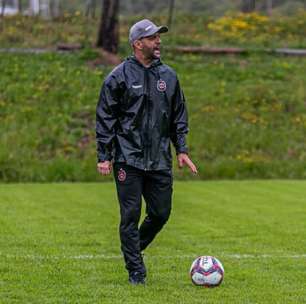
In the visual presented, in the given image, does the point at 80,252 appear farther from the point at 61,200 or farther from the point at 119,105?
the point at 61,200

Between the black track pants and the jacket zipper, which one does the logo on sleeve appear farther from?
the black track pants

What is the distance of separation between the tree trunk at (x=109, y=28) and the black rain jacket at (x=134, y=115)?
22.2m

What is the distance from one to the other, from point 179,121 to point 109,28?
73.6 ft

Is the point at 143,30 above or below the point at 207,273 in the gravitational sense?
above

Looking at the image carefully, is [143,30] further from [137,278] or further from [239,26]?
[239,26]

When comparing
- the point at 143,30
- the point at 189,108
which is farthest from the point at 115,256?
the point at 189,108

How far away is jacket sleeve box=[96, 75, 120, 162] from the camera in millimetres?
8867

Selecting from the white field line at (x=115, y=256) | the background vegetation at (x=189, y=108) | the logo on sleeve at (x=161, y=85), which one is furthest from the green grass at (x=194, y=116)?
the logo on sleeve at (x=161, y=85)

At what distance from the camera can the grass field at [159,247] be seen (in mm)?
8602

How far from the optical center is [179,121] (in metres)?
9.12

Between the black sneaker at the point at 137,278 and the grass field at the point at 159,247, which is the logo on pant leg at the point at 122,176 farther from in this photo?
the grass field at the point at 159,247

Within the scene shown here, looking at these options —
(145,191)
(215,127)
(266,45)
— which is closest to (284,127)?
(215,127)

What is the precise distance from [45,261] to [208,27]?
28.0 metres

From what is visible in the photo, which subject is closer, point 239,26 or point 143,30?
point 143,30
